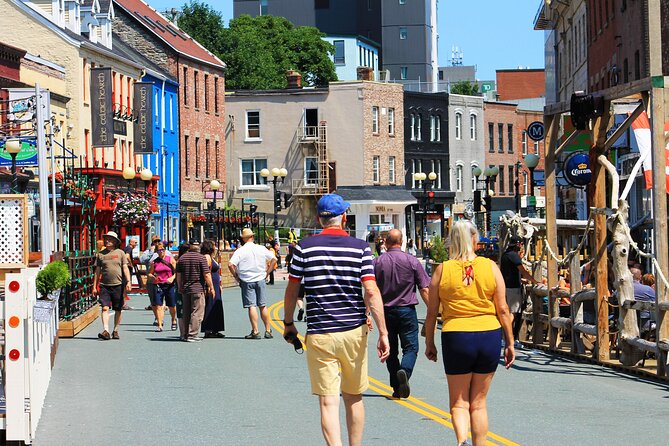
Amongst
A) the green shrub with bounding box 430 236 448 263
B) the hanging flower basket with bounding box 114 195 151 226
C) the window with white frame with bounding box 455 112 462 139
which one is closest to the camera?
the green shrub with bounding box 430 236 448 263

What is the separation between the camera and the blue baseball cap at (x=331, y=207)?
33.8 ft

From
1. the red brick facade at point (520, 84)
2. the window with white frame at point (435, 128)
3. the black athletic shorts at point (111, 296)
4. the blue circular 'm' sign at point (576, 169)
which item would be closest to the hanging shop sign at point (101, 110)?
the blue circular 'm' sign at point (576, 169)

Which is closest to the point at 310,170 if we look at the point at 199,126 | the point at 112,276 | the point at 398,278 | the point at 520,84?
the point at 199,126

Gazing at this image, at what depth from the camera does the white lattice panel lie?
16812 mm

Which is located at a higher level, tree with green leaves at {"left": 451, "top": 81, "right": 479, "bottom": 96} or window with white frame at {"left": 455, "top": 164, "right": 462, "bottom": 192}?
tree with green leaves at {"left": 451, "top": 81, "right": 479, "bottom": 96}

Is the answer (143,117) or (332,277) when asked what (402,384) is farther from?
(143,117)

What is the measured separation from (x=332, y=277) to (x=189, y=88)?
206 ft

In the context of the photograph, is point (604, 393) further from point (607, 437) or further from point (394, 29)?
point (394, 29)

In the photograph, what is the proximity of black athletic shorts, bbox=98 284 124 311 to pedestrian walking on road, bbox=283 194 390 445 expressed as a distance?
45.5 feet

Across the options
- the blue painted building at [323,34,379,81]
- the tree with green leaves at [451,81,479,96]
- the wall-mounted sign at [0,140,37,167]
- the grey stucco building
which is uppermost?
the grey stucco building

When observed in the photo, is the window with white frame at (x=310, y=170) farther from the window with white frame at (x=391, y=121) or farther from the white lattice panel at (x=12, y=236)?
the white lattice panel at (x=12, y=236)

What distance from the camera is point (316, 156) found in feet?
278

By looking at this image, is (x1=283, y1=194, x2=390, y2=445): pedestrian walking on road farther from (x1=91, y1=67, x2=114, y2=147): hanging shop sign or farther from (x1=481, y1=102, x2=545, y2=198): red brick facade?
(x1=481, y1=102, x2=545, y2=198): red brick facade

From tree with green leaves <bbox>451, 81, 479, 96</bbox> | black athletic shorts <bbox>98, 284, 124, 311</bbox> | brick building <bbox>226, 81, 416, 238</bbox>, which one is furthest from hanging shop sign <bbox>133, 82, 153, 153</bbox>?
tree with green leaves <bbox>451, 81, 479, 96</bbox>
